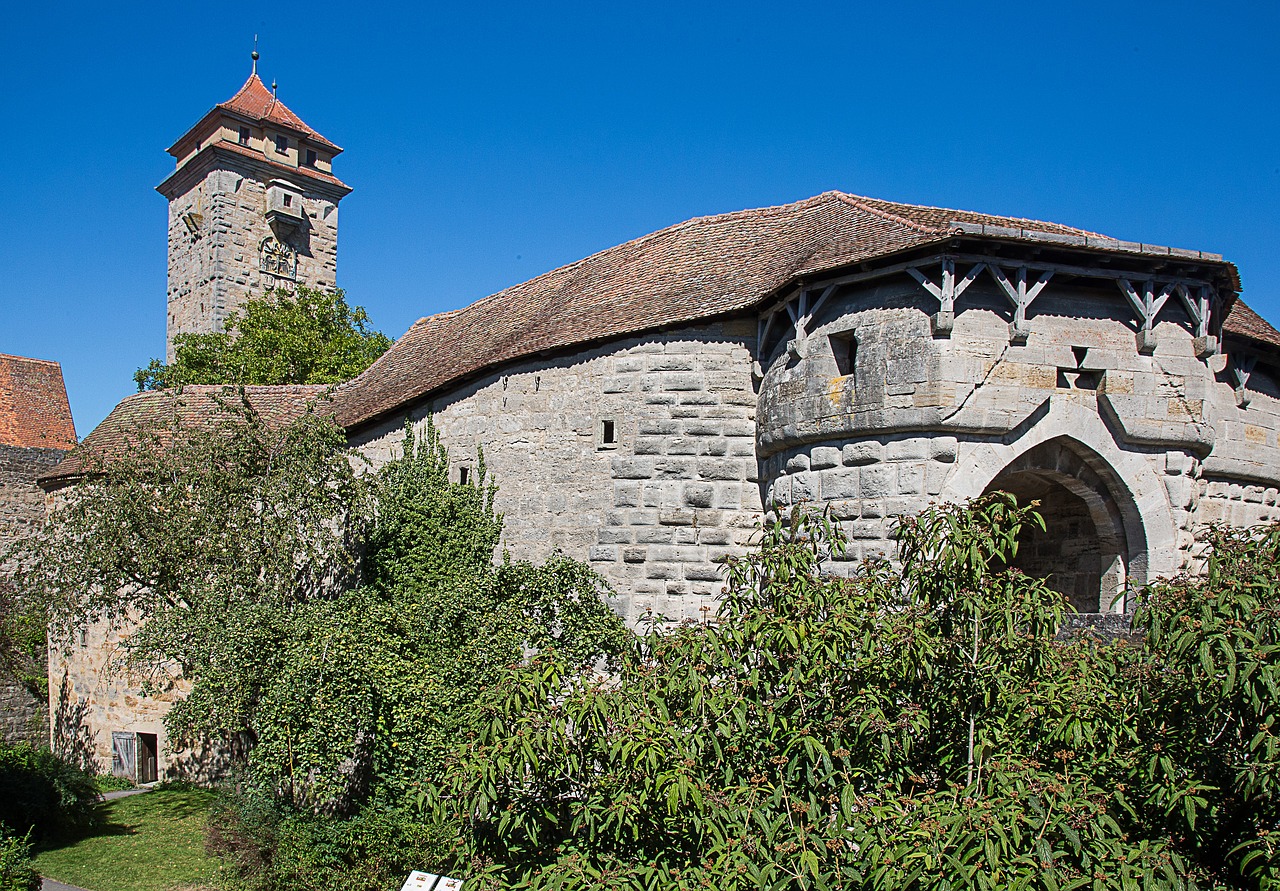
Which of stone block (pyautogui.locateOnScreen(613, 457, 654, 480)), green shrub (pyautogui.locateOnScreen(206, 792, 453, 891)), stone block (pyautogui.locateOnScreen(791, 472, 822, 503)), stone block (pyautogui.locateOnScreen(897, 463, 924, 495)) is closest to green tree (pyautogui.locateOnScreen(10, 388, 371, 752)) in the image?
green shrub (pyautogui.locateOnScreen(206, 792, 453, 891))

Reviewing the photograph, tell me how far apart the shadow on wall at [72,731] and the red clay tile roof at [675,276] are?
763 cm

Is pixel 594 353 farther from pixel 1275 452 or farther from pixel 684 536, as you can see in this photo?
pixel 1275 452

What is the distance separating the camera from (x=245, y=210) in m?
34.8

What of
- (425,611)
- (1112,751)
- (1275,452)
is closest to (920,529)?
(1112,751)

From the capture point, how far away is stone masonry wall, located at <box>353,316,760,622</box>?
12.6m

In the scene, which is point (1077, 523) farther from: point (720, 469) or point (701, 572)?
point (701, 572)

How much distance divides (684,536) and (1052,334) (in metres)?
4.92

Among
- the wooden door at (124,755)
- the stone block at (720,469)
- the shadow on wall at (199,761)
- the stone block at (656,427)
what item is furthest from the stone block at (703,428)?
the wooden door at (124,755)

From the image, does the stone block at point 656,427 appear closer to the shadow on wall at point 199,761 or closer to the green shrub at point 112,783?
the shadow on wall at point 199,761

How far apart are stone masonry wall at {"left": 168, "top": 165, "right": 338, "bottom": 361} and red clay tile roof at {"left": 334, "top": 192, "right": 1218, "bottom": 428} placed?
19171 mm

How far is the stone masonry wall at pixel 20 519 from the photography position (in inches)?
797

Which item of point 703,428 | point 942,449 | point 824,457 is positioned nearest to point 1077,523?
point 942,449

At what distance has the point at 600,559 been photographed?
1291cm

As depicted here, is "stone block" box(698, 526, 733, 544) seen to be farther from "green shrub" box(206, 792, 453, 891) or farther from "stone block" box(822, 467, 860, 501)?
"green shrub" box(206, 792, 453, 891)
